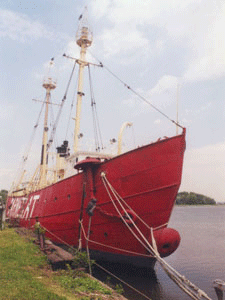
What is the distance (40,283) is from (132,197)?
16.6 ft

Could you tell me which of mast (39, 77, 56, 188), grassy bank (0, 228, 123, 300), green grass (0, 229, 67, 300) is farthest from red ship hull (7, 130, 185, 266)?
mast (39, 77, 56, 188)

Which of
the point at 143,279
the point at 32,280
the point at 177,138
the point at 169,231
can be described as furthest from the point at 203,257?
the point at 32,280

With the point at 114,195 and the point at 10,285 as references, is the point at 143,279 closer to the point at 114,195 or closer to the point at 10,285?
the point at 114,195

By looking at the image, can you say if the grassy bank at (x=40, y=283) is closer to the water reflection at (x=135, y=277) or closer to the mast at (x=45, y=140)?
the water reflection at (x=135, y=277)

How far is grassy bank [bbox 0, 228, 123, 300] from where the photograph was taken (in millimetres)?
6258

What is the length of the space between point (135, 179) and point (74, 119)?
6.93 metres

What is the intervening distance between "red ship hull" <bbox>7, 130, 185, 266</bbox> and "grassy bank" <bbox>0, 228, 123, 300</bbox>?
3.00m

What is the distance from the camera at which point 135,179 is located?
1108cm

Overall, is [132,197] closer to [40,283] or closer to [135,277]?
[135,277]

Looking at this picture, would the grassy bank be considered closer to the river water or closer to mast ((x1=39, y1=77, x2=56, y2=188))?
the river water

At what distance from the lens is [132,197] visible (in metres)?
11.1

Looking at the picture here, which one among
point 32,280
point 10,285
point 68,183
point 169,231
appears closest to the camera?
point 10,285

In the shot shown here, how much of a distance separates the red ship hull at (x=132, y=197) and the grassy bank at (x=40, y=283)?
9.86ft

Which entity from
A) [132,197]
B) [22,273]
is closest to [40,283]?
[22,273]
